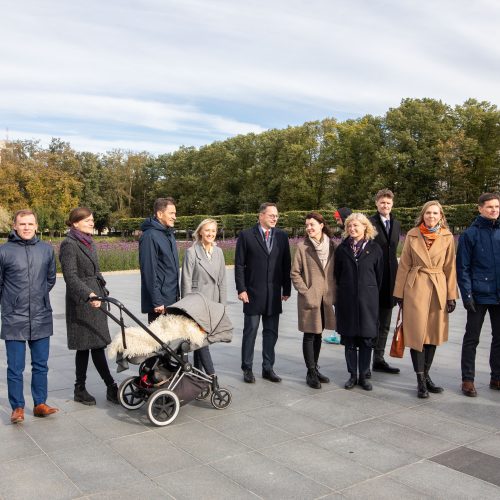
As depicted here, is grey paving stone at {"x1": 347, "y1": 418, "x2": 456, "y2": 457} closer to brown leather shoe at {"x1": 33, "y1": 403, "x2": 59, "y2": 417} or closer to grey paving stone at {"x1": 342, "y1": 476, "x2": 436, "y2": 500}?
grey paving stone at {"x1": 342, "y1": 476, "x2": 436, "y2": 500}

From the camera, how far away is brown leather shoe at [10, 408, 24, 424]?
4699 millimetres

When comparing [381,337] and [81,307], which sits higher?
[81,307]

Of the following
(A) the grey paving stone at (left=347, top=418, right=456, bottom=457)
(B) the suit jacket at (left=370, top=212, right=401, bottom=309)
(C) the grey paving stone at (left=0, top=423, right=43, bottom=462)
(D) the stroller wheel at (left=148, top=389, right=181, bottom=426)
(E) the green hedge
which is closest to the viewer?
(C) the grey paving stone at (left=0, top=423, right=43, bottom=462)

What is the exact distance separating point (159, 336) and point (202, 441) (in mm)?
967

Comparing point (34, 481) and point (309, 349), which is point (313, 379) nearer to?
point (309, 349)

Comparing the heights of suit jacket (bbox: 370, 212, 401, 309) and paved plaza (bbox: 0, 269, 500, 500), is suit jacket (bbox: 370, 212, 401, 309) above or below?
above

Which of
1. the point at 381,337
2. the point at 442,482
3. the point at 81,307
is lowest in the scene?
the point at 442,482

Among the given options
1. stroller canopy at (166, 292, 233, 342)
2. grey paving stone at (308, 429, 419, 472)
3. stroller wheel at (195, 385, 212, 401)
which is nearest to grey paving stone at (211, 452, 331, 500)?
grey paving stone at (308, 429, 419, 472)

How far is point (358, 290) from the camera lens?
5719 millimetres

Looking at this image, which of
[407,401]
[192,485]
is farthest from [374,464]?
[407,401]

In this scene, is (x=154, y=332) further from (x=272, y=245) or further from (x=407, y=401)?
(x=407, y=401)

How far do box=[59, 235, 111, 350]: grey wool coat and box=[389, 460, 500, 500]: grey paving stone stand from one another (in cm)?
281

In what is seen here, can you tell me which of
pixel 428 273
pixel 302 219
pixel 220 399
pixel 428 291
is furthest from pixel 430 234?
pixel 302 219

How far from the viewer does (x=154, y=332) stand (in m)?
4.86
